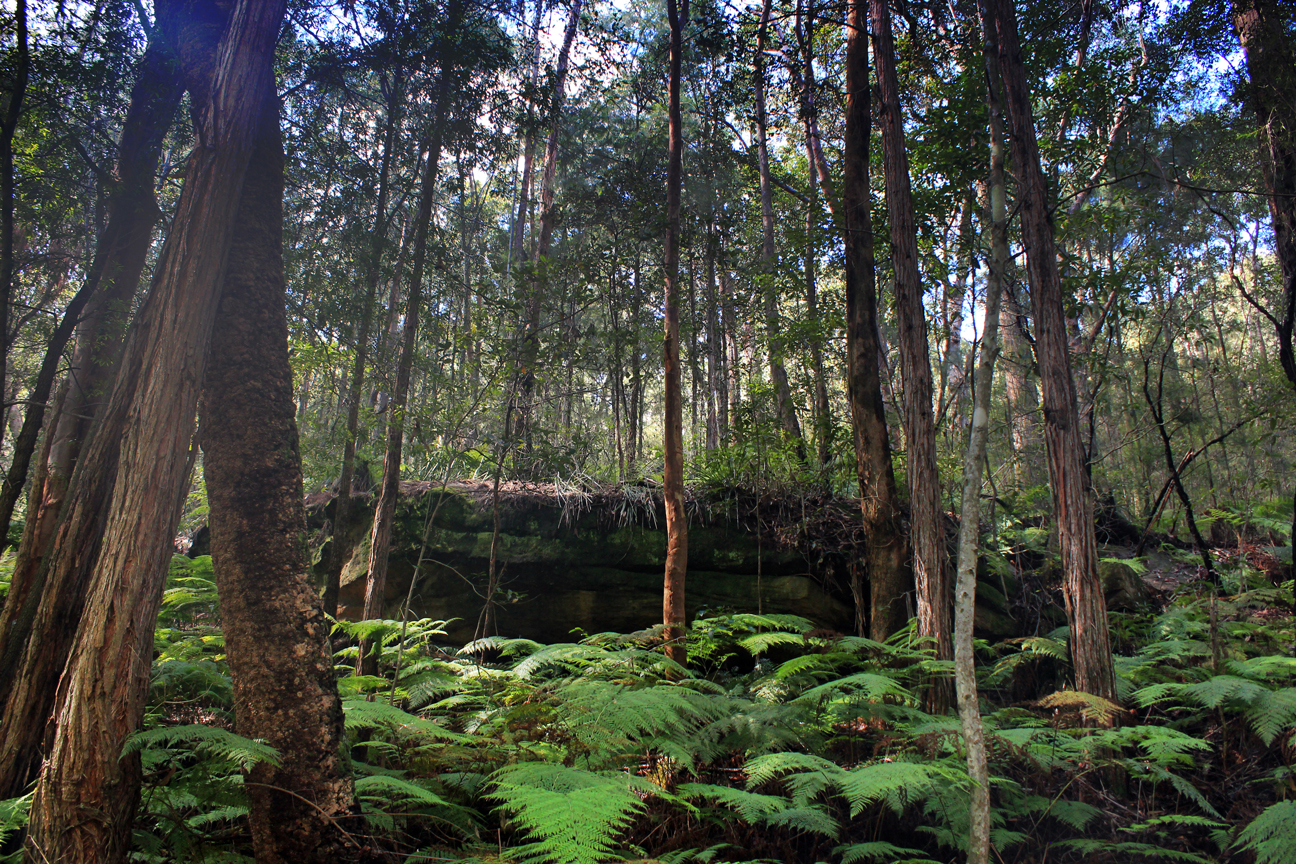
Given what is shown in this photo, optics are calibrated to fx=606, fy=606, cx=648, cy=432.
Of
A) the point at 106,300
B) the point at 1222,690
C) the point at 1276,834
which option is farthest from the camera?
the point at 106,300

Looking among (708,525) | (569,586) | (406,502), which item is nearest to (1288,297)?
(708,525)

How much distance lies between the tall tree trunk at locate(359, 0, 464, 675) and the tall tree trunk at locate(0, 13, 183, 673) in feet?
7.51

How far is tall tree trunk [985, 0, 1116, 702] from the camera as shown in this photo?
4094mm

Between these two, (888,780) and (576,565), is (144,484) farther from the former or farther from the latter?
(576,565)

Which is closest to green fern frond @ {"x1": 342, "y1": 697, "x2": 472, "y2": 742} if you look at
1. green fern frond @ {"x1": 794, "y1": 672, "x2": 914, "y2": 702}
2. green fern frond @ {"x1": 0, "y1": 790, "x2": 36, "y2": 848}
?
green fern frond @ {"x1": 0, "y1": 790, "x2": 36, "y2": 848}

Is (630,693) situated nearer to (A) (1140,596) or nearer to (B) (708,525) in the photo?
(B) (708,525)

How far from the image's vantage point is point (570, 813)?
174 centimetres

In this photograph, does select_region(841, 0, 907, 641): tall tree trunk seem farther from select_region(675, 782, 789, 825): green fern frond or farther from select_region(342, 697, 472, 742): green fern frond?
select_region(342, 697, 472, 742): green fern frond

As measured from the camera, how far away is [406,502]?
289 inches

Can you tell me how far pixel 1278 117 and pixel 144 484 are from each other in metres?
8.84

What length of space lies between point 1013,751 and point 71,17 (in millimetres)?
8868

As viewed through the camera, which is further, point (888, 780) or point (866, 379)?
point (866, 379)

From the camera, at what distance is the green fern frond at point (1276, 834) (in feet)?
7.22

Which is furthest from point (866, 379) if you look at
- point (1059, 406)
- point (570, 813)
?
point (570, 813)
